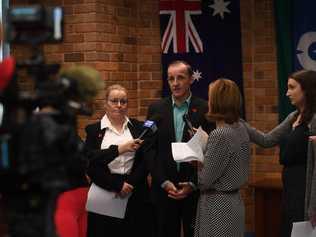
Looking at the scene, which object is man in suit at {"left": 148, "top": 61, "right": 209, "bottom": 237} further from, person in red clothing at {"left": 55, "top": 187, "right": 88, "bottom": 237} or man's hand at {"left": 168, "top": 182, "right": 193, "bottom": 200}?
person in red clothing at {"left": 55, "top": 187, "right": 88, "bottom": 237}

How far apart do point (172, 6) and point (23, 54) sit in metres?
1.23

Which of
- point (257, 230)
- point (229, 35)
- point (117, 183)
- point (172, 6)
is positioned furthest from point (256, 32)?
point (117, 183)

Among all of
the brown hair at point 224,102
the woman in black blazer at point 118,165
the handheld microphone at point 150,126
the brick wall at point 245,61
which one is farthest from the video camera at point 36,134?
the brick wall at point 245,61

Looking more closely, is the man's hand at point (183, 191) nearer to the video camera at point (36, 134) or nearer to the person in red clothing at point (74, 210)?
the person in red clothing at point (74, 210)

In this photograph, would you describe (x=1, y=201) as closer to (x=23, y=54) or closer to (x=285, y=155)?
(x=285, y=155)

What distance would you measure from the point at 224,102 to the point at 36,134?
1.83 metres

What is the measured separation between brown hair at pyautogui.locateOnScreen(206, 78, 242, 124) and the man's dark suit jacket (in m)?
0.44

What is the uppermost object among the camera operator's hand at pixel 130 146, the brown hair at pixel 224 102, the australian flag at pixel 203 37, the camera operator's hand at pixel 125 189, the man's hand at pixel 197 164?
the australian flag at pixel 203 37

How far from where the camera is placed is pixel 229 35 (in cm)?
639

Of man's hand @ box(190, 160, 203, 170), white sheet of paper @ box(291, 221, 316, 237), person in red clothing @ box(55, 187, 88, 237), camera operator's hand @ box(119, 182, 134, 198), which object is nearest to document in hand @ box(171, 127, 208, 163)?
man's hand @ box(190, 160, 203, 170)

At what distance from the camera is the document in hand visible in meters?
4.55

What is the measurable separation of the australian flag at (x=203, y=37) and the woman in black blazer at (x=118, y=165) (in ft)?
4.36

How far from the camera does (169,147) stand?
4973mm

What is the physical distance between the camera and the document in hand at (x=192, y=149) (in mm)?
4555
